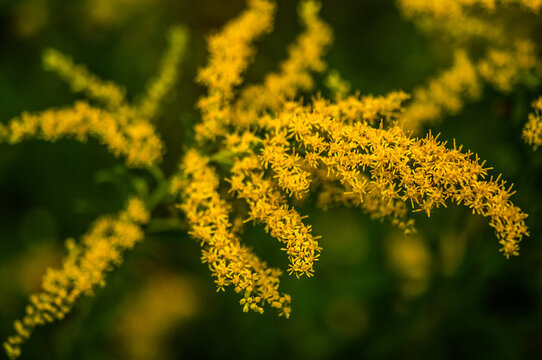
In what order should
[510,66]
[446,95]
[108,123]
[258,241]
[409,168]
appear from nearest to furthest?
1. [409,168]
2. [108,123]
3. [510,66]
4. [446,95]
5. [258,241]

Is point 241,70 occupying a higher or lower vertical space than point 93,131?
higher

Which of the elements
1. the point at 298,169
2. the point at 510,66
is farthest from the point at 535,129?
the point at 298,169

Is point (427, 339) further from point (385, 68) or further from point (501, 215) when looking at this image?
point (385, 68)

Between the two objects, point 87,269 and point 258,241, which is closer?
point 87,269

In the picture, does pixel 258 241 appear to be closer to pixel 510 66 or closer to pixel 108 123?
pixel 108 123

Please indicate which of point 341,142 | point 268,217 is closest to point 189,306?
point 268,217

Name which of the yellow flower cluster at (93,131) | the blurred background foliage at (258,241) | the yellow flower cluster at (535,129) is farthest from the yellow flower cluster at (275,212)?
the yellow flower cluster at (535,129)
